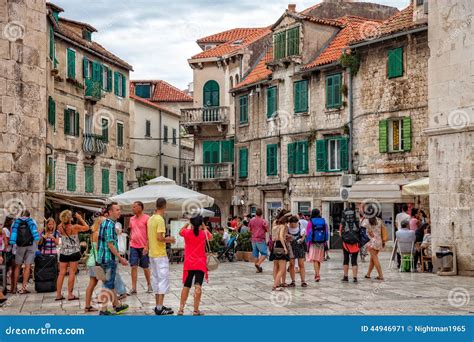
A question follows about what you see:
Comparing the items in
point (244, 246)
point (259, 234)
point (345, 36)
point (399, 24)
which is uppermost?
point (345, 36)

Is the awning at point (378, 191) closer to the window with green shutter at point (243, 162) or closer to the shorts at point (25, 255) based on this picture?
the window with green shutter at point (243, 162)

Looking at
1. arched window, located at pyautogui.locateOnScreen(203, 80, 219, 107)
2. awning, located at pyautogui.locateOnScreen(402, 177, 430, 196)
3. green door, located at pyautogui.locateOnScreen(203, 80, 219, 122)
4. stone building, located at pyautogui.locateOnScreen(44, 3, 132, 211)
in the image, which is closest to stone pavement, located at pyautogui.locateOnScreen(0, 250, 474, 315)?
awning, located at pyautogui.locateOnScreen(402, 177, 430, 196)

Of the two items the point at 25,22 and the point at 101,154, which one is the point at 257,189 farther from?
the point at 25,22

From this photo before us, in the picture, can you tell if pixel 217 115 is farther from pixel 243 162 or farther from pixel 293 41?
pixel 293 41

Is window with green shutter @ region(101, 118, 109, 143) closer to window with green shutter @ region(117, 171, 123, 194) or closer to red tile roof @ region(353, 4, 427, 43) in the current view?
window with green shutter @ region(117, 171, 123, 194)

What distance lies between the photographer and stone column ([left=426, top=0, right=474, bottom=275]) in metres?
19.4

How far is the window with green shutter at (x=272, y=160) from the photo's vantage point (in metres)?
39.7

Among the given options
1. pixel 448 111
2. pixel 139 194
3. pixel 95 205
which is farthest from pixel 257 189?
pixel 448 111

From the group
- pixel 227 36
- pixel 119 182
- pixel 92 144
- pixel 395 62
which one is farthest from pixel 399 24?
pixel 227 36

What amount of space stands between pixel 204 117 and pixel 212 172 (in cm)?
329

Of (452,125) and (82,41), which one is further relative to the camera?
(82,41)

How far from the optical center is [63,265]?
1462 cm

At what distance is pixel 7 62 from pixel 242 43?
105 feet

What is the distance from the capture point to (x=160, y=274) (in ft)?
41.1
